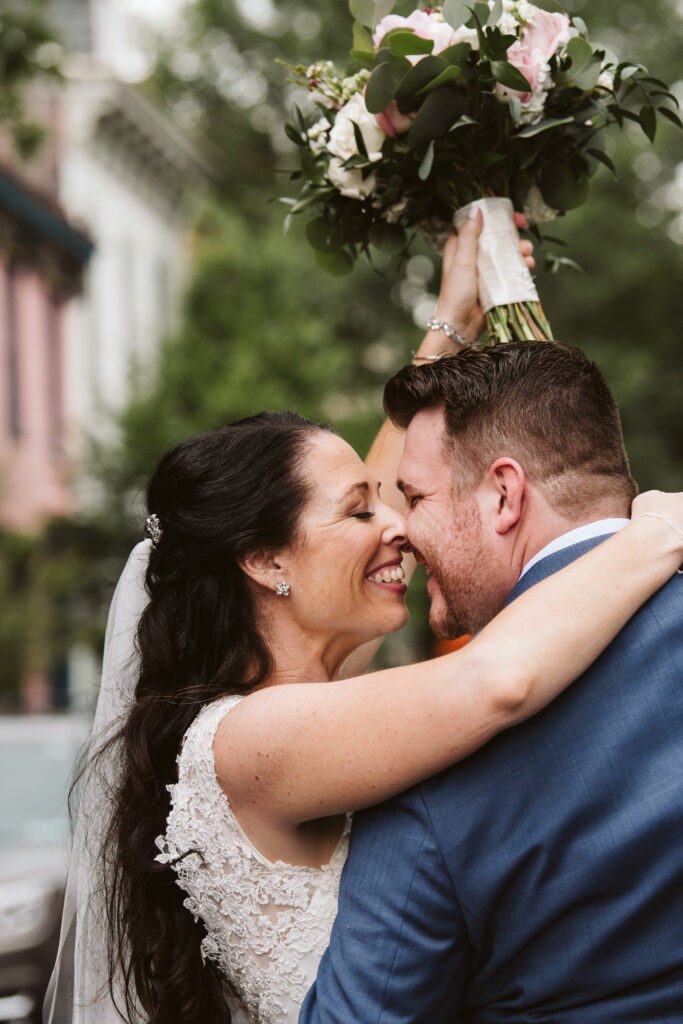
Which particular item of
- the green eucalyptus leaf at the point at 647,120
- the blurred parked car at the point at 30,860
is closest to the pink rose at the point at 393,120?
the green eucalyptus leaf at the point at 647,120

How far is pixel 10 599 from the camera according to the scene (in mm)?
14281

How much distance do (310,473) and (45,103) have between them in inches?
744

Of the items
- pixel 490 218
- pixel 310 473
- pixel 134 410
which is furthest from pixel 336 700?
pixel 134 410

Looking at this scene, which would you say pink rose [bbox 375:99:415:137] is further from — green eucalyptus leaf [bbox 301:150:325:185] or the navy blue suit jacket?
the navy blue suit jacket

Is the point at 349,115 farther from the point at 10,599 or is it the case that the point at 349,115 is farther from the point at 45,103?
the point at 45,103

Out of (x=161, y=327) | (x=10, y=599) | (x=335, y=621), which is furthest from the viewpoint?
(x=161, y=327)

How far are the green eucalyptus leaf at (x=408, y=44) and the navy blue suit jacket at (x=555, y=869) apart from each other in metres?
1.40

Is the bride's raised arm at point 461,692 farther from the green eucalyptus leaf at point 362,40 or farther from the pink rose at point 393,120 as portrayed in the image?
the green eucalyptus leaf at point 362,40

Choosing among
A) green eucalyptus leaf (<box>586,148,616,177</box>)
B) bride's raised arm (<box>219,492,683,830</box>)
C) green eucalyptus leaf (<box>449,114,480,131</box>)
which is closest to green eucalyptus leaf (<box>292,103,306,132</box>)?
green eucalyptus leaf (<box>449,114,480,131</box>)

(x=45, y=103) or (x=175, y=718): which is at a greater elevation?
(x=45, y=103)

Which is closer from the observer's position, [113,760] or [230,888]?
[230,888]

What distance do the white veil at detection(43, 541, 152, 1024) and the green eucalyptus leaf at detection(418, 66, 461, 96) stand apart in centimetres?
136

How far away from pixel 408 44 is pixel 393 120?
213mm

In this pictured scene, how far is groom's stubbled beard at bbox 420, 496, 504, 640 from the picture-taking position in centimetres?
247
